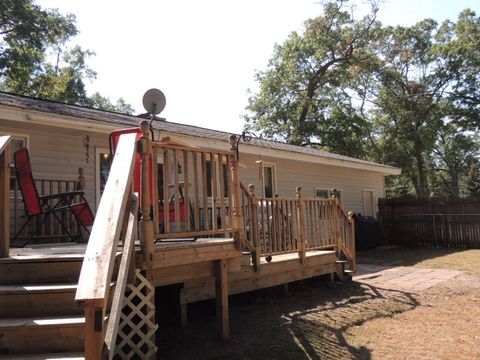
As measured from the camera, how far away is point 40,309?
3098 mm

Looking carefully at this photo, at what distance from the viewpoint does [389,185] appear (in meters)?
42.1

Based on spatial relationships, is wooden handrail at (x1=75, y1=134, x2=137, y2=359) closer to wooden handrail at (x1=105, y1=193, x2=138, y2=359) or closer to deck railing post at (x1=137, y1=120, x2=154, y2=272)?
wooden handrail at (x1=105, y1=193, x2=138, y2=359)

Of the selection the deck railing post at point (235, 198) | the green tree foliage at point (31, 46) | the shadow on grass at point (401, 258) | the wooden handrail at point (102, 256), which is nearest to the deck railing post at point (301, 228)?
the deck railing post at point (235, 198)

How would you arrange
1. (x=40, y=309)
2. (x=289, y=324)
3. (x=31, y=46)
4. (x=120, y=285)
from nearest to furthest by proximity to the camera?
(x=120, y=285)
(x=40, y=309)
(x=289, y=324)
(x=31, y=46)

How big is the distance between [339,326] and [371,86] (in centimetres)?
2948

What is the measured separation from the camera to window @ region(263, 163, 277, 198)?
40.3 feet

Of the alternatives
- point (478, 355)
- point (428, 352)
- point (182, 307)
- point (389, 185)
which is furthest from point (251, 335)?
point (389, 185)

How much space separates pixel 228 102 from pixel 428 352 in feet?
92.7

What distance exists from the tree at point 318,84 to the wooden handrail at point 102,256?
24.1 metres

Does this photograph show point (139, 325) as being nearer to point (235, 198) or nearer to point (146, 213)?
point (146, 213)

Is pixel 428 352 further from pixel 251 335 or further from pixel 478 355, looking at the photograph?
pixel 251 335

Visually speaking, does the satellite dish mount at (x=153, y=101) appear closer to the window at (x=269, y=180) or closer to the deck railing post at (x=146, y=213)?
the deck railing post at (x=146, y=213)

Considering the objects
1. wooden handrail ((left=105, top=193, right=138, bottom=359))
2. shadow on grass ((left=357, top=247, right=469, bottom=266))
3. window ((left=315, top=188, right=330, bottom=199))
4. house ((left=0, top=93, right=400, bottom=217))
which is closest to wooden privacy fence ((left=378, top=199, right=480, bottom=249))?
shadow on grass ((left=357, top=247, right=469, bottom=266))

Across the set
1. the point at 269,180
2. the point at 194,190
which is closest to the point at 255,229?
the point at 194,190
